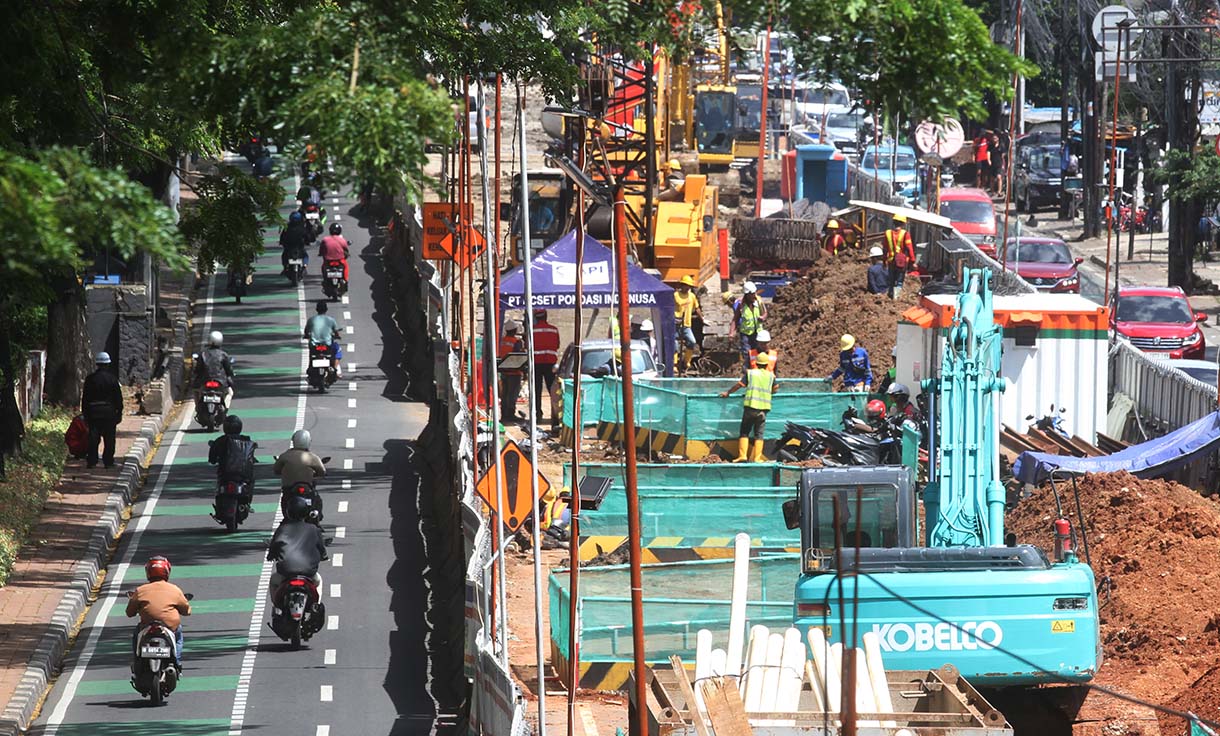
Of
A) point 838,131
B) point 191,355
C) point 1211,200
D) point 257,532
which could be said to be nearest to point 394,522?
point 257,532

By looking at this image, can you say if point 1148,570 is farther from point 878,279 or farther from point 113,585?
point 878,279

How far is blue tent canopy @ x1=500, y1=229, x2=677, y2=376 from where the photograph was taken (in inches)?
1325

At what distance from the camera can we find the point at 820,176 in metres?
65.3

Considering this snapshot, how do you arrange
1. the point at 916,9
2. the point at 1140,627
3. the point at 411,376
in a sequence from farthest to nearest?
the point at 411,376
the point at 1140,627
the point at 916,9

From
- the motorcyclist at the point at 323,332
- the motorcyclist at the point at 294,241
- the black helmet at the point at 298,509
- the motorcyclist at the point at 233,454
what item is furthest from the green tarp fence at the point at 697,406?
the motorcyclist at the point at 294,241

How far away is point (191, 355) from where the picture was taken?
40.7 m

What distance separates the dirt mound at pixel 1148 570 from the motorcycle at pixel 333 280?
20.2 m

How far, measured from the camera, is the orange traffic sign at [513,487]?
2048 cm

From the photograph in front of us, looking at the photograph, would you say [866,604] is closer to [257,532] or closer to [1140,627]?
[1140,627]

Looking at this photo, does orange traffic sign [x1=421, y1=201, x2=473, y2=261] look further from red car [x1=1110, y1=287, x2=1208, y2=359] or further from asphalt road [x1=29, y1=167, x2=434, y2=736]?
red car [x1=1110, y1=287, x2=1208, y2=359]

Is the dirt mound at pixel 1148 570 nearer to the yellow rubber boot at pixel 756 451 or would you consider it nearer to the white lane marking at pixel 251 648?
the yellow rubber boot at pixel 756 451

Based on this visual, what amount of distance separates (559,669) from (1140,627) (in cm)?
654

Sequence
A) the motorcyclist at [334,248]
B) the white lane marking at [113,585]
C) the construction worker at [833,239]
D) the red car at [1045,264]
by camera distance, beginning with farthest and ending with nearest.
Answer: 1. the construction worker at [833,239]
2. the red car at [1045,264]
3. the motorcyclist at [334,248]
4. the white lane marking at [113,585]

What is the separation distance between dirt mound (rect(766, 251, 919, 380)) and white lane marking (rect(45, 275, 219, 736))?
13.3m
